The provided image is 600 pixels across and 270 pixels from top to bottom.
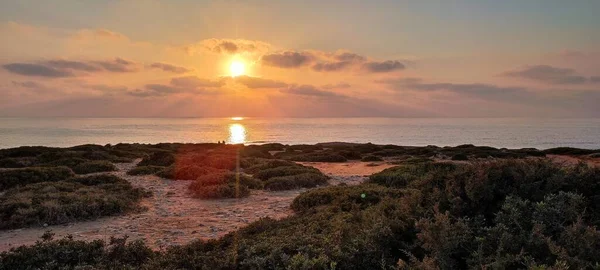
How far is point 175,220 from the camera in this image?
11984mm

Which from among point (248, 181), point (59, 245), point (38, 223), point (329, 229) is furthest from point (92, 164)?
point (329, 229)

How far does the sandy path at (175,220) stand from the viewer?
10.1 m

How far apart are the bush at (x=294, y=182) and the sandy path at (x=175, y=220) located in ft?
2.63

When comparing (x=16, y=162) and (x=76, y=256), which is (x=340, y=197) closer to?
(x=76, y=256)

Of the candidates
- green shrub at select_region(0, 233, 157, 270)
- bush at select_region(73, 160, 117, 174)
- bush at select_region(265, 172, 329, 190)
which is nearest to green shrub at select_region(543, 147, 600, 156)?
bush at select_region(265, 172, 329, 190)

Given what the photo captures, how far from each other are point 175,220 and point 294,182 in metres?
7.11

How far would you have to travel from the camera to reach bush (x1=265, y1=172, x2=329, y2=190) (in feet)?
58.2

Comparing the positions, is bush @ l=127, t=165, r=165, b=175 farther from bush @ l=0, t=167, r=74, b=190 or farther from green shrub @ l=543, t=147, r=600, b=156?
green shrub @ l=543, t=147, r=600, b=156

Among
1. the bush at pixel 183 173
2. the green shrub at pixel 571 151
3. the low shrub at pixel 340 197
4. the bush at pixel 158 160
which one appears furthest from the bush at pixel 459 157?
the bush at pixel 158 160

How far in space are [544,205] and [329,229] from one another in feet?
13.7

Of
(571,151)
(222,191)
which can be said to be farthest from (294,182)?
(571,151)

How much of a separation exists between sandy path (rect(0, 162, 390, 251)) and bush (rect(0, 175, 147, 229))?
40cm

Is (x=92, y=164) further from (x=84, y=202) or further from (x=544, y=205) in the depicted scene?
(x=544, y=205)

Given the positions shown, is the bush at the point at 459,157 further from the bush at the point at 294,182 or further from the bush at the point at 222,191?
the bush at the point at 222,191
